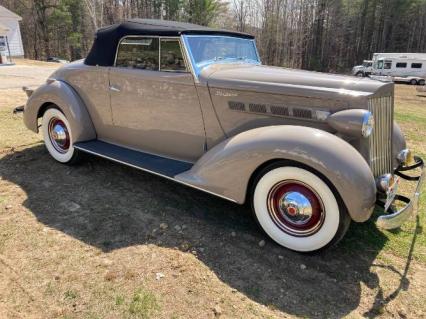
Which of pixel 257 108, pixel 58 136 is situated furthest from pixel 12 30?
pixel 257 108

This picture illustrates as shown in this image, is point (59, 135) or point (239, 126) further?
point (59, 135)

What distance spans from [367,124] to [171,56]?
2089mm

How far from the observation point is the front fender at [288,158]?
268 centimetres

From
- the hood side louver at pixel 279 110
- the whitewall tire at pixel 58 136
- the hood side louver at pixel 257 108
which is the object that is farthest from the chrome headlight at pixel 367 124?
the whitewall tire at pixel 58 136

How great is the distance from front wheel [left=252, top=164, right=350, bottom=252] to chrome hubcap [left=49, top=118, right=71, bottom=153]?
2.95m

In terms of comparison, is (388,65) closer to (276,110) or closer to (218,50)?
(218,50)

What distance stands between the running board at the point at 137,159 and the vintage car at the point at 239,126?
0.02 metres

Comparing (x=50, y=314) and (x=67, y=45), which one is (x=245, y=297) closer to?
(x=50, y=314)

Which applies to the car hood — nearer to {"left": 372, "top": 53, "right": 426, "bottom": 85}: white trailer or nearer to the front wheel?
the front wheel

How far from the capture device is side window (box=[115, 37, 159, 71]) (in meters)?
3.96

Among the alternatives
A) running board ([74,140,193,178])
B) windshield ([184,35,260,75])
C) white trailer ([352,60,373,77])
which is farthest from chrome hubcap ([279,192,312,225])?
white trailer ([352,60,373,77])

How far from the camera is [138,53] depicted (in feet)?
13.4

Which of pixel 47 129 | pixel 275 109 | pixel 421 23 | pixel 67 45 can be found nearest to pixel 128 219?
pixel 275 109

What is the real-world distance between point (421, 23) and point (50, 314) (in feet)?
191
